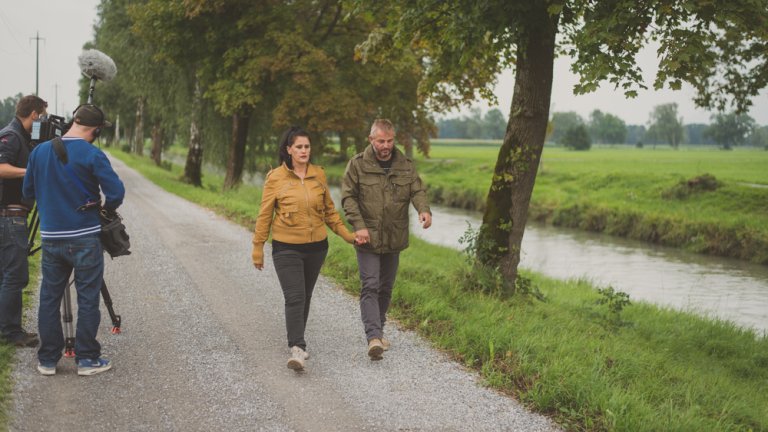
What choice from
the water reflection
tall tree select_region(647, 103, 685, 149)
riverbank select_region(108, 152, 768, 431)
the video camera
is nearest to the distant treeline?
tall tree select_region(647, 103, 685, 149)

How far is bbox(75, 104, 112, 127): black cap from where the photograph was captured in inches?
183

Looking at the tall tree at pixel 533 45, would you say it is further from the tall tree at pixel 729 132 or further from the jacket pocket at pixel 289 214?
the tall tree at pixel 729 132

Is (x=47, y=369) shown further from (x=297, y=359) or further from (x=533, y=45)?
(x=533, y=45)

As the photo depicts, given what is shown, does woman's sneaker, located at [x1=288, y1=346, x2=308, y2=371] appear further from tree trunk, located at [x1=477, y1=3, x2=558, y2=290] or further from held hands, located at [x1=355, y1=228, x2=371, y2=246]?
tree trunk, located at [x1=477, y1=3, x2=558, y2=290]

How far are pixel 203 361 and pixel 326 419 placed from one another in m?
1.56

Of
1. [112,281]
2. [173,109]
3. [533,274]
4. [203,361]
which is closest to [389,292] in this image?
[203,361]

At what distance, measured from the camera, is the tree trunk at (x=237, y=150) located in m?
21.5

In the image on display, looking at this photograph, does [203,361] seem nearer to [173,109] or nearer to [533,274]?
[533,274]

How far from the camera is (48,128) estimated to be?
5305 millimetres

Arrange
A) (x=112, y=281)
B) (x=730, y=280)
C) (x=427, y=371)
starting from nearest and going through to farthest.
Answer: (x=427, y=371)
(x=112, y=281)
(x=730, y=280)

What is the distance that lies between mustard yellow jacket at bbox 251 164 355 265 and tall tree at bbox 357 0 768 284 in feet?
9.63

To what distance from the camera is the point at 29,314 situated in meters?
6.45

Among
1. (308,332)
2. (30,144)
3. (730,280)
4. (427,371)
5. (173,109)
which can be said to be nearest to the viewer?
(427,371)

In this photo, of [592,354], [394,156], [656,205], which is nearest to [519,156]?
[394,156]
